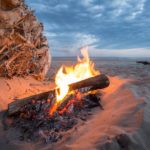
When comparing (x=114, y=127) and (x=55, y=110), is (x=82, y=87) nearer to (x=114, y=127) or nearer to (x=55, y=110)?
(x=55, y=110)

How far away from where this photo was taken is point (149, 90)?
19.8ft

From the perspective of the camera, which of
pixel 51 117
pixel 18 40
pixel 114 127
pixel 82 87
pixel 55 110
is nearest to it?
pixel 114 127

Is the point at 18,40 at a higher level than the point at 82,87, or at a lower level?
higher

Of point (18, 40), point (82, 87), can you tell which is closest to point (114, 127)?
point (82, 87)

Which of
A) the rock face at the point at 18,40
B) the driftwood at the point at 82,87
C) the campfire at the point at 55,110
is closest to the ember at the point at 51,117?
the campfire at the point at 55,110

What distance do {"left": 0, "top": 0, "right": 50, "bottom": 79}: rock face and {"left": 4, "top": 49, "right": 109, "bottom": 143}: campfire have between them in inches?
84.3

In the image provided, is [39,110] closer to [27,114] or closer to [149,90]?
[27,114]

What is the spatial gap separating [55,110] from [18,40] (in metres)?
3.08

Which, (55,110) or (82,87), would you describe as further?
(82,87)

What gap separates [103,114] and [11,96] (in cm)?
274

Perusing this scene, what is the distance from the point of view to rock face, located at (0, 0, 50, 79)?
6734 mm

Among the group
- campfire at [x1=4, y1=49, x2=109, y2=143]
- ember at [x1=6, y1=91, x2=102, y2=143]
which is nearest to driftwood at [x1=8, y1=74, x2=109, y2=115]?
campfire at [x1=4, y1=49, x2=109, y2=143]

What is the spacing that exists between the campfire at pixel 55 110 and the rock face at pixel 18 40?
2142mm

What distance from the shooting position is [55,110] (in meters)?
4.97
